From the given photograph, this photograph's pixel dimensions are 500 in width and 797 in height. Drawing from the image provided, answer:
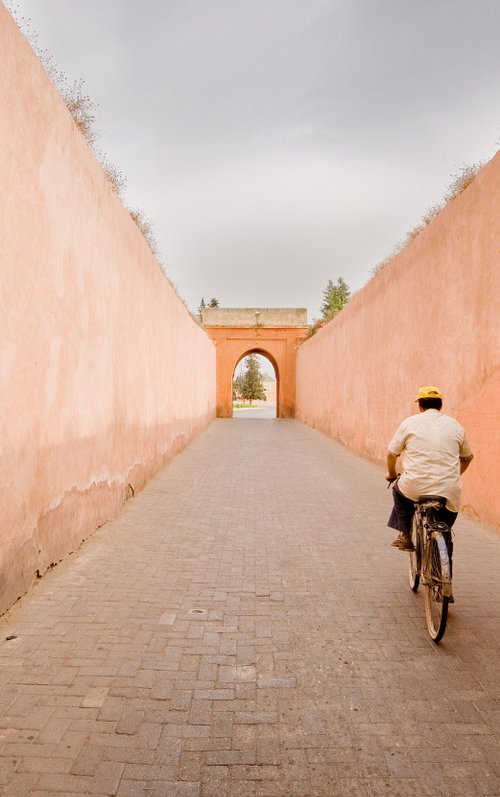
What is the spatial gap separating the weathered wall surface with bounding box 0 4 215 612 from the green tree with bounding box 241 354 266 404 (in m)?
55.3

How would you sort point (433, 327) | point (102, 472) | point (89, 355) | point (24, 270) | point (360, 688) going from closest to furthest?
point (360, 688) → point (24, 270) → point (89, 355) → point (102, 472) → point (433, 327)

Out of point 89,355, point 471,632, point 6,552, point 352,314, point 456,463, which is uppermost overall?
point 352,314

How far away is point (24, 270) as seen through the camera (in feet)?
Answer: 12.4

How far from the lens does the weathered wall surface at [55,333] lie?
3592mm

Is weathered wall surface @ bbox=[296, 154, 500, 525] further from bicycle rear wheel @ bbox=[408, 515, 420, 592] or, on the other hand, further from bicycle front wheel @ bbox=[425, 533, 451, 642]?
bicycle front wheel @ bbox=[425, 533, 451, 642]

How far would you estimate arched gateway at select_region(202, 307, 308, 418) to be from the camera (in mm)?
28594

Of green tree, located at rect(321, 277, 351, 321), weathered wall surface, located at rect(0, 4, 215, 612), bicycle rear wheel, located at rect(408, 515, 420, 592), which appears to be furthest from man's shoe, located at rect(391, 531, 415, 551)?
green tree, located at rect(321, 277, 351, 321)

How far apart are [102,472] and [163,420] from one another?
432 centimetres

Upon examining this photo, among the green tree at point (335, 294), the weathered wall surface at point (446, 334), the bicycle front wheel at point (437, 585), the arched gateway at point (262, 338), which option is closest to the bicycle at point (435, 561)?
the bicycle front wheel at point (437, 585)

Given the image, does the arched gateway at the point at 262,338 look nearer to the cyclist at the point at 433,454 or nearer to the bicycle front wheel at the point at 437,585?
the cyclist at the point at 433,454

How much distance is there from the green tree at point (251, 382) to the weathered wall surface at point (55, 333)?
5529 centimetres

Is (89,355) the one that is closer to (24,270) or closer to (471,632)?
(24,270)

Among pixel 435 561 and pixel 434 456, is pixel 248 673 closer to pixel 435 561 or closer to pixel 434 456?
pixel 435 561

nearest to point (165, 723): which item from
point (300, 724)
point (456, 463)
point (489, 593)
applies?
point (300, 724)
